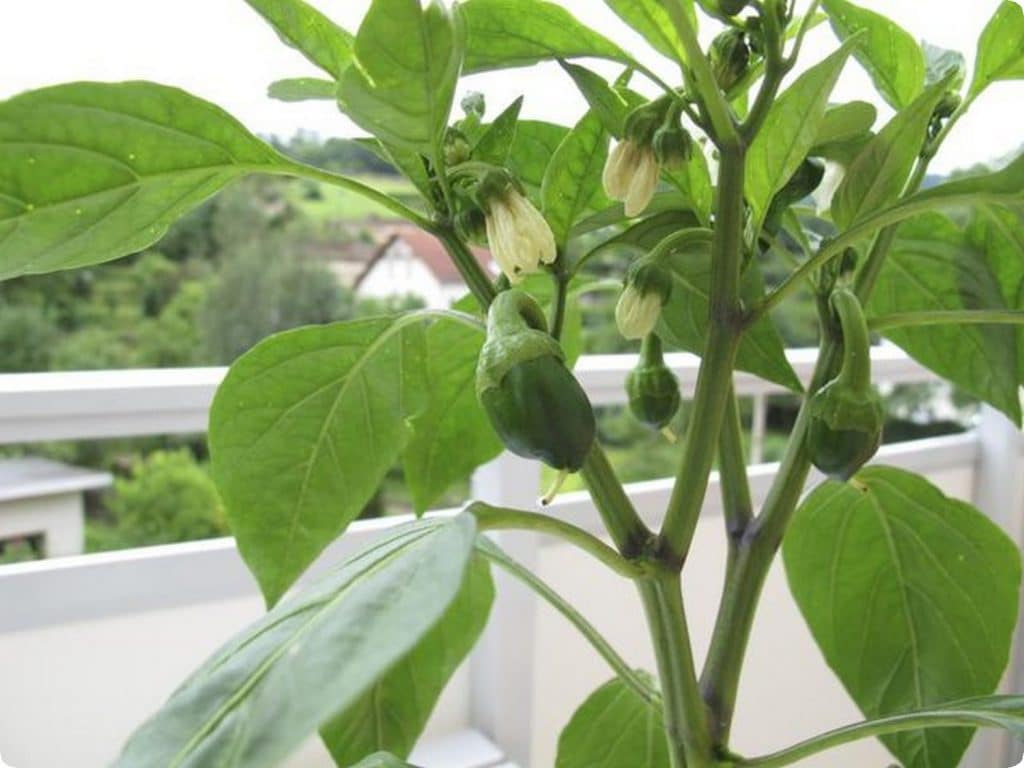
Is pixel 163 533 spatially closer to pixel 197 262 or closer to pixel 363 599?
pixel 197 262

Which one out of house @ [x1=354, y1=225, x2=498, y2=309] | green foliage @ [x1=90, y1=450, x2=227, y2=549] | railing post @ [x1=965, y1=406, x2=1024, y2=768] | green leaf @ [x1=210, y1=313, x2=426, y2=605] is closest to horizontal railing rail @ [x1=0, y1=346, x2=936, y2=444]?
green leaf @ [x1=210, y1=313, x2=426, y2=605]

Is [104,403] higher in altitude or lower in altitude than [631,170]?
lower

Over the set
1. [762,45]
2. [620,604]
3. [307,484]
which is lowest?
[620,604]

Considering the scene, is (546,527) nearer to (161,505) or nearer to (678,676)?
(678,676)

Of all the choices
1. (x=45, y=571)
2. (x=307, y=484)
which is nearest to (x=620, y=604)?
(x=45, y=571)

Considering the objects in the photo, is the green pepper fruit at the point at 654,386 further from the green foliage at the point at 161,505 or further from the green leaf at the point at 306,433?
the green foliage at the point at 161,505

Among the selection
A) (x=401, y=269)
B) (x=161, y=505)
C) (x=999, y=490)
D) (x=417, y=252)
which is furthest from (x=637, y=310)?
(x=161, y=505)
